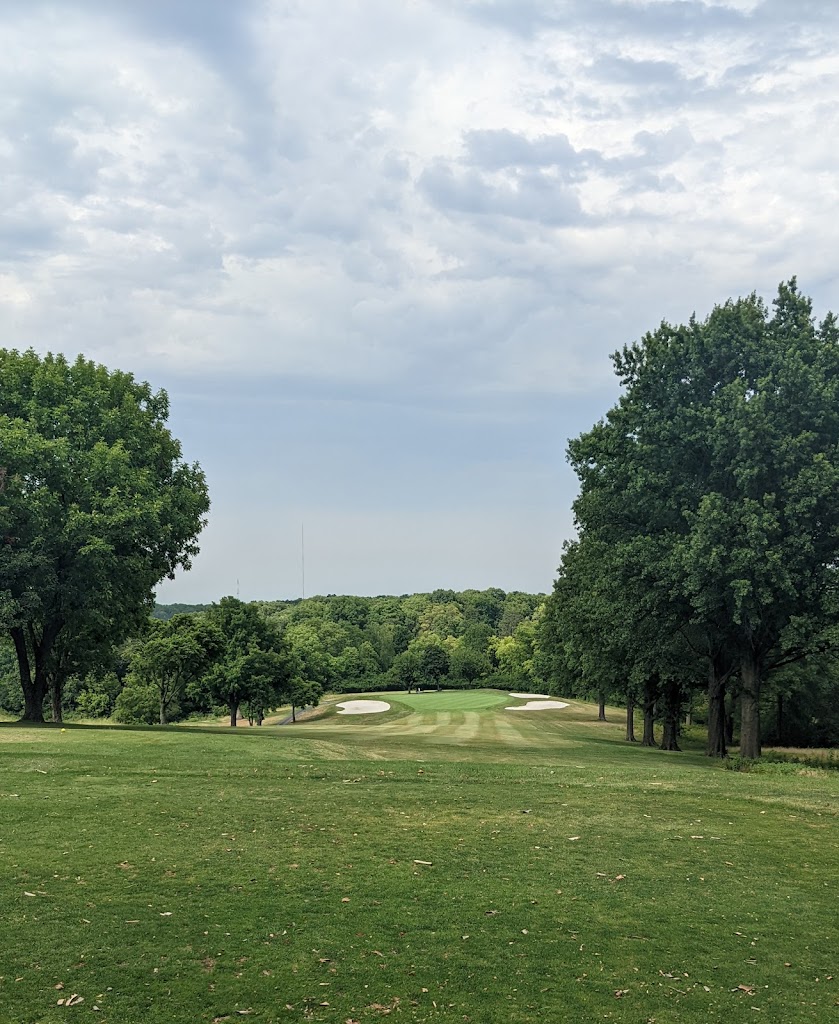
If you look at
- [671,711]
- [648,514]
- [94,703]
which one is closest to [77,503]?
[648,514]

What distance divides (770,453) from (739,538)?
2.98 m

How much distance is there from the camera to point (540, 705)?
84250mm

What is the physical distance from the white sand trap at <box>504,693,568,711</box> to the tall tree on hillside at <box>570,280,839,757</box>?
53214mm

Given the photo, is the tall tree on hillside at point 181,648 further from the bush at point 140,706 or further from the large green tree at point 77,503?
the large green tree at point 77,503

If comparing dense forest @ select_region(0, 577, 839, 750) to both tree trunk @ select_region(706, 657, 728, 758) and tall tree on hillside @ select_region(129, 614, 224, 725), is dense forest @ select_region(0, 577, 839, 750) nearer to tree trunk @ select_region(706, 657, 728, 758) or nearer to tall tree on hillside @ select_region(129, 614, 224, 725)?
tall tree on hillside @ select_region(129, 614, 224, 725)

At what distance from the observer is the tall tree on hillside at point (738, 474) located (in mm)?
23547

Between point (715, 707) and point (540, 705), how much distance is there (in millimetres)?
53750

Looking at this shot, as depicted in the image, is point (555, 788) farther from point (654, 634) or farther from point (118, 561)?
point (118, 561)

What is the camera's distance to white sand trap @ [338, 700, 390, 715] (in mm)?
84562

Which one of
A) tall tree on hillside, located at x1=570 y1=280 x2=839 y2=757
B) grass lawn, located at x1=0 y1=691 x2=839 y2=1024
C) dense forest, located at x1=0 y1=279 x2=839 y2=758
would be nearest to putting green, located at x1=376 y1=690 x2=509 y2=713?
dense forest, located at x1=0 y1=279 x2=839 y2=758

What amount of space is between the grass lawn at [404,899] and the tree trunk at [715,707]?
1434 centimetres

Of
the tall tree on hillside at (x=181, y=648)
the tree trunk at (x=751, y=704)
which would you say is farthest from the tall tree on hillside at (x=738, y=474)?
the tall tree on hillside at (x=181, y=648)

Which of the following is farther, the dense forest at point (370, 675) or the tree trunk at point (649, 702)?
the dense forest at point (370, 675)

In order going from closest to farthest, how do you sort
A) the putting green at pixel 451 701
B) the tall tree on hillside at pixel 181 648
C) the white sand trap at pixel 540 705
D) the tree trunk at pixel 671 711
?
the tree trunk at pixel 671 711
the tall tree on hillside at pixel 181 648
the white sand trap at pixel 540 705
the putting green at pixel 451 701
